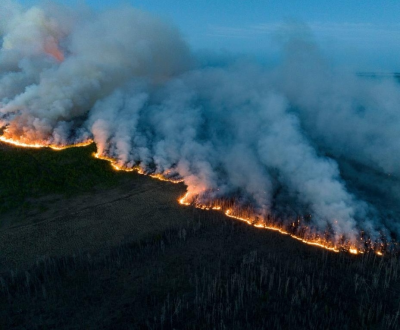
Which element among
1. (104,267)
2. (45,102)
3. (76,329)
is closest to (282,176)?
(104,267)

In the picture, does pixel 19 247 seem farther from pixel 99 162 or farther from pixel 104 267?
pixel 99 162

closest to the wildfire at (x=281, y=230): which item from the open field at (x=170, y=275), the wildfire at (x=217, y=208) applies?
the wildfire at (x=217, y=208)

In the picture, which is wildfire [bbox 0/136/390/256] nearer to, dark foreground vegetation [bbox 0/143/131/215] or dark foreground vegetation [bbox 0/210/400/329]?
dark foreground vegetation [bbox 0/210/400/329]

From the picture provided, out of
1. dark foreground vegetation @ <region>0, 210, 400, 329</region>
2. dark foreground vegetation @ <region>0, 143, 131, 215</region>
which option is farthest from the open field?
dark foreground vegetation @ <region>0, 143, 131, 215</region>

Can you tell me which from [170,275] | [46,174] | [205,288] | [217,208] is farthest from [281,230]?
[46,174]

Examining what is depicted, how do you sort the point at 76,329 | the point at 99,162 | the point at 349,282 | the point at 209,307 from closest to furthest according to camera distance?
the point at 76,329 < the point at 209,307 < the point at 349,282 < the point at 99,162
